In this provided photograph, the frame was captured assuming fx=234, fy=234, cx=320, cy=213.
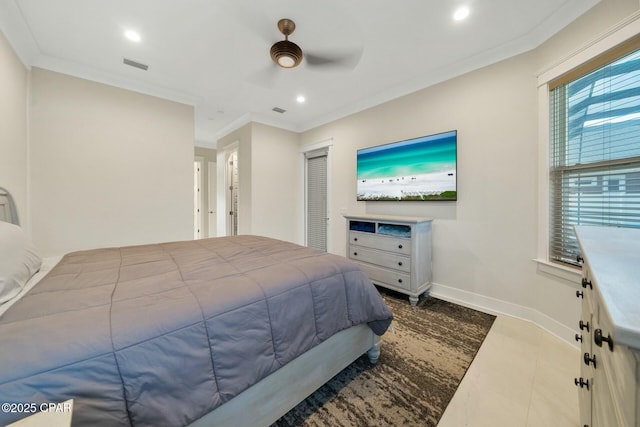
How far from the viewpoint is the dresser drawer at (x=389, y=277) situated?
8.82ft

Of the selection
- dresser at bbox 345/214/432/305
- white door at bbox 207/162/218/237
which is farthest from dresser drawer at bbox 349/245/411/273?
white door at bbox 207/162/218/237

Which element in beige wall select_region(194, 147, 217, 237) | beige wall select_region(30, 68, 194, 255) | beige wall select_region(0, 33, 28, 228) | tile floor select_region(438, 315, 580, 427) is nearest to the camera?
tile floor select_region(438, 315, 580, 427)

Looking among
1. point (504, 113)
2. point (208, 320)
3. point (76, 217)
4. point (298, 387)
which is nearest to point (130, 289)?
point (208, 320)

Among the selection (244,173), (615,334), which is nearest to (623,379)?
(615,334)

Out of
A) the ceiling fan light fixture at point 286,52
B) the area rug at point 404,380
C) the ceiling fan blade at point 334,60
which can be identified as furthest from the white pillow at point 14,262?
the ceiling fan blade at point 334,60

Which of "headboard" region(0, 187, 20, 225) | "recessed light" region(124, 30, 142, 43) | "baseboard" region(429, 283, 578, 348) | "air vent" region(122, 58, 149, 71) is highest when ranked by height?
"air vent" region(122, 58, 149, 71)

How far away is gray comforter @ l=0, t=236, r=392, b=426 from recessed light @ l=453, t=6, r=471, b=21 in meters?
2.27

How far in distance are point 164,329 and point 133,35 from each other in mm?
2826

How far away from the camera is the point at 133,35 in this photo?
2250 millimetres

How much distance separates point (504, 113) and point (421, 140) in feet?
2.71

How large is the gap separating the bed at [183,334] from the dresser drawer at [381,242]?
3.87 ft

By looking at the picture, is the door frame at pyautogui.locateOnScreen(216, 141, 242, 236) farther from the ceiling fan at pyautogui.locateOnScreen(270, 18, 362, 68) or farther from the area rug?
the area rug

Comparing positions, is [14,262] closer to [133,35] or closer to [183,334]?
[183,334]

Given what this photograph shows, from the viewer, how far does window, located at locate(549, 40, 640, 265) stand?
63.0 inches
